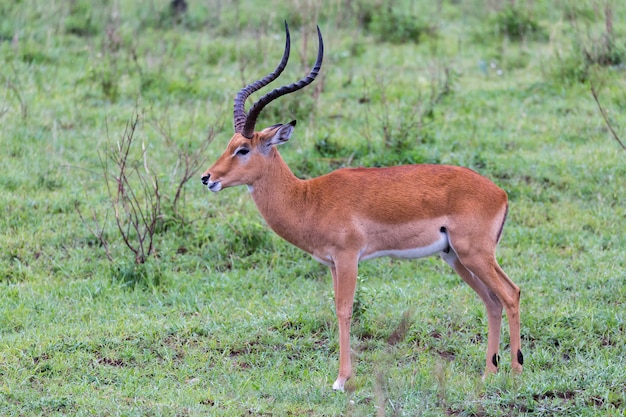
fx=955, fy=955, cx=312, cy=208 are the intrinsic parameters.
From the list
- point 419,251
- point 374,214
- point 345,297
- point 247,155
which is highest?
point 247,155

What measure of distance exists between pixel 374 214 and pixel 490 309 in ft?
Answer: 2.80

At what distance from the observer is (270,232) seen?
22.9 feet

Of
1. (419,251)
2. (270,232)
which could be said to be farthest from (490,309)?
(270,232)

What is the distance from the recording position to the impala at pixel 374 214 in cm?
506

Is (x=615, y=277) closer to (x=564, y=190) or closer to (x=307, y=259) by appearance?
(x=564, y=190)

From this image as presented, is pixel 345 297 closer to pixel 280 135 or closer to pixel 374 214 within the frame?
pixel 374 214

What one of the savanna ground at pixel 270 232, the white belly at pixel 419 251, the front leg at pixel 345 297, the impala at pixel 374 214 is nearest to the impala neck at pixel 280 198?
the impala at pixel 374 214

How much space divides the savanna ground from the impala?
1.41 ft

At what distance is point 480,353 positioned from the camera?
5484 millimetres

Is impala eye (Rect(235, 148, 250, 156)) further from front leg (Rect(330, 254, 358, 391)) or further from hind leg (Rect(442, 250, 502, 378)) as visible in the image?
hind leg (Rect(442, 250, 502, 378))

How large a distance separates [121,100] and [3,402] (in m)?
5.18

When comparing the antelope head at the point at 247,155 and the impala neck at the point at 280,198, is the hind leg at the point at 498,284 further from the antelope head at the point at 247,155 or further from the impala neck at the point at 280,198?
the antelope head at the point at 247,155

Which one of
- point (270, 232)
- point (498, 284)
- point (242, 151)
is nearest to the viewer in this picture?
point (498, 284)

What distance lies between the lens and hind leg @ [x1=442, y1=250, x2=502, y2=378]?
204 inches
